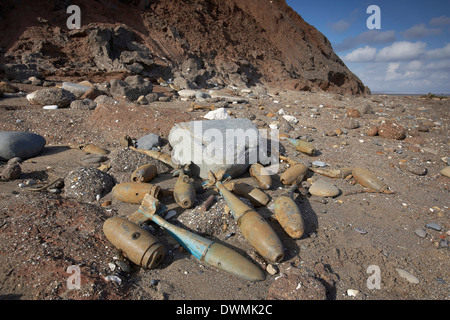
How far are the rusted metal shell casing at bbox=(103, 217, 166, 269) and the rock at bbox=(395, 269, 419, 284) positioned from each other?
6.21 feet

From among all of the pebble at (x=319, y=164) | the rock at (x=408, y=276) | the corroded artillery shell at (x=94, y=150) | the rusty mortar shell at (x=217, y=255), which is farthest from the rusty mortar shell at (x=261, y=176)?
the corroded artillery shell at (x=94, y=150)

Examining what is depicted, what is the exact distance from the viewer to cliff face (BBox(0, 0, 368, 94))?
30.0ft

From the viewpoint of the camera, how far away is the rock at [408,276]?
1.94 metres

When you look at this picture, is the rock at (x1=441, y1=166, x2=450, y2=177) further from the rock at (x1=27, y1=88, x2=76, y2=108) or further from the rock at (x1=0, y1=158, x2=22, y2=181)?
the rock at (x1=27, y1=88, x2=76, y2=108)

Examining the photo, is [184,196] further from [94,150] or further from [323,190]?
[94,150]

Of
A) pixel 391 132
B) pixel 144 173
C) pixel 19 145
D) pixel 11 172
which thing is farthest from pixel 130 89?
pixel 391 132

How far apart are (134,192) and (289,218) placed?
1.58 m

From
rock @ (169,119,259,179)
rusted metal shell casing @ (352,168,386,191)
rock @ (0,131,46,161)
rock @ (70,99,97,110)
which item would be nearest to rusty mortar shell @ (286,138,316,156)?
rusted metal shell casing @ (352,168,386,191)

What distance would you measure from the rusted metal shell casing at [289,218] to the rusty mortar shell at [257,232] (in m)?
0.20

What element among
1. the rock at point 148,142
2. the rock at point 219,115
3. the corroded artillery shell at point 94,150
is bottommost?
the corroded artillery shell at point 94,150

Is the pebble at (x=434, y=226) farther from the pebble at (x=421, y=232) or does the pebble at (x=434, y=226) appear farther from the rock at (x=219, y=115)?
the rock at (x=219, y=115)

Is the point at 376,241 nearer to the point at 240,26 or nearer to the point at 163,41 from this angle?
the point at 163,41

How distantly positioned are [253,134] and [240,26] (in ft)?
43.5

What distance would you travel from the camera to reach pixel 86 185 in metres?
2.83
